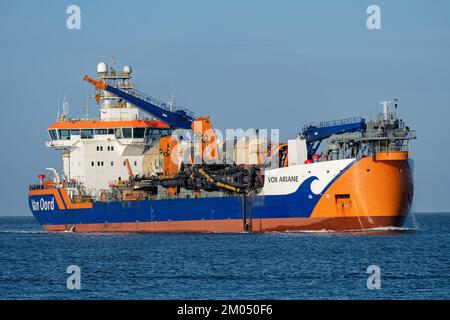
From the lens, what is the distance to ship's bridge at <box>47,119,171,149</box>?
67500 millimetres

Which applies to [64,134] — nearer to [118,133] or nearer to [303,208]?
[118,133]

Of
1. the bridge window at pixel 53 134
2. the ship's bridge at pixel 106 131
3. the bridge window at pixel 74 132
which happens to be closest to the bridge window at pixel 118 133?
the ship's bridge at pixel 106 131

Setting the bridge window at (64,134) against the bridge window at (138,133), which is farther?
the bridge window at (64,134)

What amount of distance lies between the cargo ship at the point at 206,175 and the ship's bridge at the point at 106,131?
7 centimetres

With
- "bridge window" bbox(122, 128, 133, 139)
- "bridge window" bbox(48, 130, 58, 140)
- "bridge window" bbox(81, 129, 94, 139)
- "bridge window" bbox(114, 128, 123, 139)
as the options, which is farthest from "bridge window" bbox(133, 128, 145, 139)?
"bridge window" bbox(48, 130, 58, 140)

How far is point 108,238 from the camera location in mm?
58281

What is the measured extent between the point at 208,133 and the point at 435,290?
30.2 meters

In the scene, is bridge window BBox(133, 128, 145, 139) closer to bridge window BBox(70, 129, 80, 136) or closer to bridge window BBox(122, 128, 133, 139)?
bridge window BBox(122, 128, 133, 139)

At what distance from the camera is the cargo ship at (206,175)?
5012 cm

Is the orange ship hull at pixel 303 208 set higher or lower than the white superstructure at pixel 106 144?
lower

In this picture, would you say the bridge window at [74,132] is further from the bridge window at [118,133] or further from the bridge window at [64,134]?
the bridge window at [118,133]

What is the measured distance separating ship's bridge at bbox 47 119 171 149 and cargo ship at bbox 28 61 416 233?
0.23 feet

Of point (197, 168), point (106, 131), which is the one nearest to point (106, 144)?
point (106, 131)

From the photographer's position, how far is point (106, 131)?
68.1m
